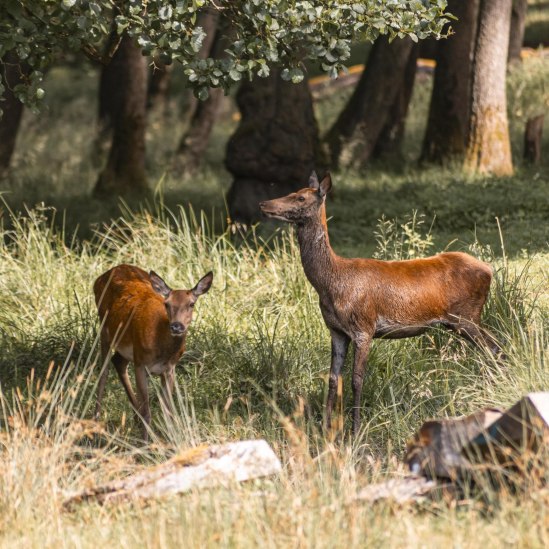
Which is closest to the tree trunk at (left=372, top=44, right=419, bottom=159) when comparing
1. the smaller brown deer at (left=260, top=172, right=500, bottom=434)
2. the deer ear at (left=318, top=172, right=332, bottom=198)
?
the smaller brown deer at (left=260, top=172, right=500, bottom=434)

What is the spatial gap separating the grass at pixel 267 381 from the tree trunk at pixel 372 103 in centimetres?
180

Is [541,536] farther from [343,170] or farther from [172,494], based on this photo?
[343,170]

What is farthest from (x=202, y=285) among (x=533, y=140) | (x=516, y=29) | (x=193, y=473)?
(x=516, y=29)

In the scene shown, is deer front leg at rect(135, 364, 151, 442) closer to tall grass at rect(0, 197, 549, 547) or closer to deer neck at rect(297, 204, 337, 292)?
tall grass at rect(0, 197, 549, 547)

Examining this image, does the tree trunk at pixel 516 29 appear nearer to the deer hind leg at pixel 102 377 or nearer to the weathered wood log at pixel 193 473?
the deer hind leg at pixel 102 377

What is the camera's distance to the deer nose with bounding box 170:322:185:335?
25.3 ft

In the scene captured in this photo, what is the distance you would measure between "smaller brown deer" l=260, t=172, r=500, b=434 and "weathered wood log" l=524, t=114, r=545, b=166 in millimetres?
10147

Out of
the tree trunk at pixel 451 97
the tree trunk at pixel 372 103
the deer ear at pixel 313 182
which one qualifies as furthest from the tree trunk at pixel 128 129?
the deer ear at pixel 313 182

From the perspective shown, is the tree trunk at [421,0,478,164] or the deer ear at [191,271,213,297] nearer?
the deer ear at [191,271,213,297]

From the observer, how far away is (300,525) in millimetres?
5410

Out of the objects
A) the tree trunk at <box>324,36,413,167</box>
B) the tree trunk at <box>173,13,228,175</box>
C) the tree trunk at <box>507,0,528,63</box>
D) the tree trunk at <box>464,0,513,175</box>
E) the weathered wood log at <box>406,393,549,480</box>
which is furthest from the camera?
the tree trunk at <box>507,0,528,63</box>

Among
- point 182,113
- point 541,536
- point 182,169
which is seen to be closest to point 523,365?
point 541,536

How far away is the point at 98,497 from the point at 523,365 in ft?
10.1

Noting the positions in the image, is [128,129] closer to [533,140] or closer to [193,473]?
[533,140]
